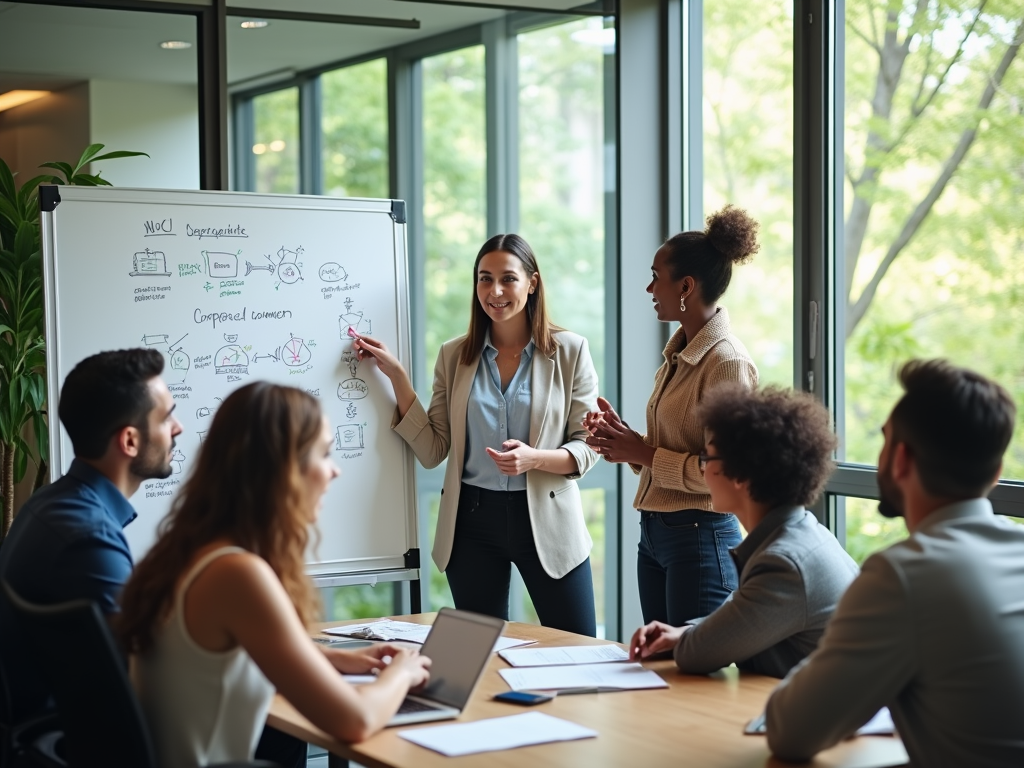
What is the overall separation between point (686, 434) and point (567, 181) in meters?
3.15

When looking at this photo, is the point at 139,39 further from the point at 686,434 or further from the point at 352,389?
the point at 686,434

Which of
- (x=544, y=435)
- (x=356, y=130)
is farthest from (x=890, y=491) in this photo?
(x=356, y=130)

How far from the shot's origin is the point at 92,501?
6.81 feet

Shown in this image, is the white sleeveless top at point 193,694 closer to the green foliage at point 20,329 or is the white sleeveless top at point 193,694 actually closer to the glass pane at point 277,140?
the green foliage at point 20,329

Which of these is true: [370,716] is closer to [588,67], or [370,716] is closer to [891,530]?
[891,530]

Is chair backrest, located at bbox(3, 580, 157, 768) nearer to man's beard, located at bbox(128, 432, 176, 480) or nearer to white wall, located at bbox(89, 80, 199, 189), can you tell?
man's beard, located at bbox(128, 432, 176, 480)

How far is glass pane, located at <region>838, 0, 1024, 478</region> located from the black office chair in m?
2.39

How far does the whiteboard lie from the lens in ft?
10.5

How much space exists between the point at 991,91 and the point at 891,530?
1.40m

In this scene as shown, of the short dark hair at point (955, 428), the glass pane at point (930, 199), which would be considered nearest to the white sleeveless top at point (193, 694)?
the short dark hair at point (955, 428)

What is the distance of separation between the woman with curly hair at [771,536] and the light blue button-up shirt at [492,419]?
1.25 meters

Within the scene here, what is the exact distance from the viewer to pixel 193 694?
172cm

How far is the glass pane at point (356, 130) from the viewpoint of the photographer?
16.0ft

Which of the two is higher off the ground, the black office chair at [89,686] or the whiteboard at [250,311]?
the whiteboard at [250,311]
